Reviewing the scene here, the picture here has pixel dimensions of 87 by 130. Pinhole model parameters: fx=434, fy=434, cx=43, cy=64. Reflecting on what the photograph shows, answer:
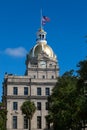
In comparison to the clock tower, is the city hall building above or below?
below

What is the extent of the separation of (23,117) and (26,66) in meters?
21.4

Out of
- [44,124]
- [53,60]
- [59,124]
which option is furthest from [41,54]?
[59,124]

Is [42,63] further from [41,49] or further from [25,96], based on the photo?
[25,96]

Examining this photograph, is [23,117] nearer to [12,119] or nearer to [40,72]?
[12,119]

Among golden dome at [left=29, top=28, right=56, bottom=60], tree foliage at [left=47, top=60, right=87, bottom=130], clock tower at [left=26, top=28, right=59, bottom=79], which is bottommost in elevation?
tree foliage at [left=47, top=60, right=87, bottom=130]

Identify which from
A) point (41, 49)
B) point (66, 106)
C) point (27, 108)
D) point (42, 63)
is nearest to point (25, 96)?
point (27, 108)

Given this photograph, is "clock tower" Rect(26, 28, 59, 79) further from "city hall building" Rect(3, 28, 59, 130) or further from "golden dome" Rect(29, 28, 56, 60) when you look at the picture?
"city hall building" Rect(3, 28, 59, 130)

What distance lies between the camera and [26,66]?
128 m

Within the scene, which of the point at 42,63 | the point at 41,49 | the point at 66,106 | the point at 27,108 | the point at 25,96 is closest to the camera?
the point at 66,106

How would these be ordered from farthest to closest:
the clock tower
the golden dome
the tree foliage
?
the golden dome
the clock tower
the tree foliage

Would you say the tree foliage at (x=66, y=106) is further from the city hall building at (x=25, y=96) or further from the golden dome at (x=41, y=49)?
the golden dome at (x=41, y=49)

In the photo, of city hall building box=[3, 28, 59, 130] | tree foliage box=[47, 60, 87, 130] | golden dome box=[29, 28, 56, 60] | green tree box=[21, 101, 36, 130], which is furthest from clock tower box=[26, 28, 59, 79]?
tree foliage box=[47, 60, 87, 130]

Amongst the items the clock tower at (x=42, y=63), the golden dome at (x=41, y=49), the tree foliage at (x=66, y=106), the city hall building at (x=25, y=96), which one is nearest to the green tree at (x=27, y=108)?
the city hall building at (x=25, y=96)

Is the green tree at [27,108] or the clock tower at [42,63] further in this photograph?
the clock tower at [42,63]
